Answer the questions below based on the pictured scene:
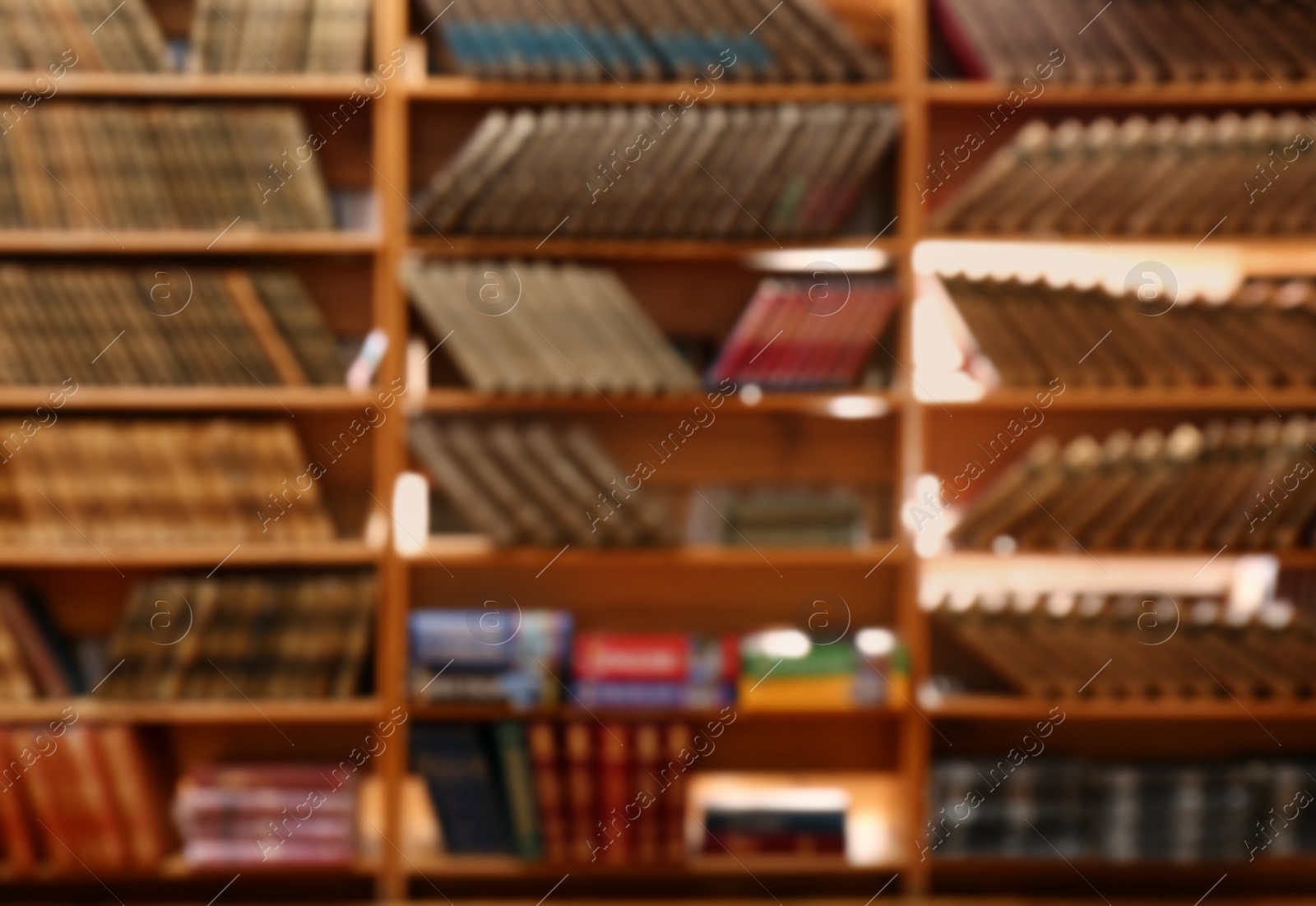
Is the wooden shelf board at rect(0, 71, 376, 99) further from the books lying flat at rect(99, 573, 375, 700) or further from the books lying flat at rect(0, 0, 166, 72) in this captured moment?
the books lying flat at rect(99, 573, 375, 700)

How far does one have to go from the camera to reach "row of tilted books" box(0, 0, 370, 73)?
243 cm

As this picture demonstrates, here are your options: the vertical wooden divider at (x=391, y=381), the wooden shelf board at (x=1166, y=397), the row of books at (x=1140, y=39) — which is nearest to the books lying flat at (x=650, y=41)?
the vertical wooden divider at (x=391, y=381)

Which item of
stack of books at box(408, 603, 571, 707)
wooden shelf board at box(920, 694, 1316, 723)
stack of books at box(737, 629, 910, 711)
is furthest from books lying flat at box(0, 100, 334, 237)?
wooden shelf board at box(920, 694, 1316, 723)

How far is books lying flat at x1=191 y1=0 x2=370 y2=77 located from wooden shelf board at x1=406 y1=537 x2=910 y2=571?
111 centimetres

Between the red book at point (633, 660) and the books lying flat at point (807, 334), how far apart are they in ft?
1.99

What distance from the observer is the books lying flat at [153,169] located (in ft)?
7.93

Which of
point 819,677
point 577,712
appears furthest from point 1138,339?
point 577,712

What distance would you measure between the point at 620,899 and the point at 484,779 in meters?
0.45

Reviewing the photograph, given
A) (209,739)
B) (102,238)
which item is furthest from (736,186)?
(209,739)

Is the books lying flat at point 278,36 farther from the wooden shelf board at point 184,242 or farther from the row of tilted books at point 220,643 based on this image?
the row of tilted books at point 220,643

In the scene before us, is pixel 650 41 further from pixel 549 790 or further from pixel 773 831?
pixel 773 831

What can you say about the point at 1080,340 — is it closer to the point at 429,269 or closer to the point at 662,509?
the point at 662,509

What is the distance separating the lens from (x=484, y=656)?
2455 mm

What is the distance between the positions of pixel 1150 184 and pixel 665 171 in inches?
42.2
